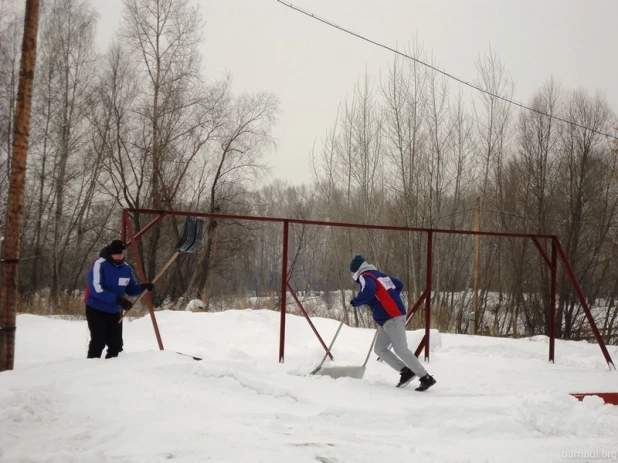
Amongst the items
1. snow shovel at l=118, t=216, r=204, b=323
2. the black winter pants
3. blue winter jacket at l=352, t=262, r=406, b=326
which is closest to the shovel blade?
blue winter jacket at l=352, t=262, r=406, b=326

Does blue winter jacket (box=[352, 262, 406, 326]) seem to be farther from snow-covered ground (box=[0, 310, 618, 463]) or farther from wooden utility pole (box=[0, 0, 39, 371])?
wooden utility pole (box=[0, 0, 39, 371])

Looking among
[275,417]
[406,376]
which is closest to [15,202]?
[275,417]

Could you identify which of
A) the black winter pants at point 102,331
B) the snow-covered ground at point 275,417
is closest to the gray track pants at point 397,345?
the snow-covered ground at point 275,417

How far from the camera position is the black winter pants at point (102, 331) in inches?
256

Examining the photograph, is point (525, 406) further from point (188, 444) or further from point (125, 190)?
point (125, 190)

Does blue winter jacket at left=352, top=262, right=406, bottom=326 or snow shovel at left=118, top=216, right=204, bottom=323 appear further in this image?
snow shovel at left=118, top=216, right=204, bottom=323

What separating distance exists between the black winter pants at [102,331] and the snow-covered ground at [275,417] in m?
0.66

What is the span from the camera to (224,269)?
23625mm

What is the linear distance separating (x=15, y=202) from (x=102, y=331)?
2.14 metres

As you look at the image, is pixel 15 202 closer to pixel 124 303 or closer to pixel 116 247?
pixel 116 247

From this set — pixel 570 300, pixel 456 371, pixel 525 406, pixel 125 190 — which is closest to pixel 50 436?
pixel 525 406

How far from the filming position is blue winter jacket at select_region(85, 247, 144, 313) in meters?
6.42

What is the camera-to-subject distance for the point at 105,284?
6.46m

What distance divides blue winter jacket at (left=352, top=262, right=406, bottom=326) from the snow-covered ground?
867 mm
